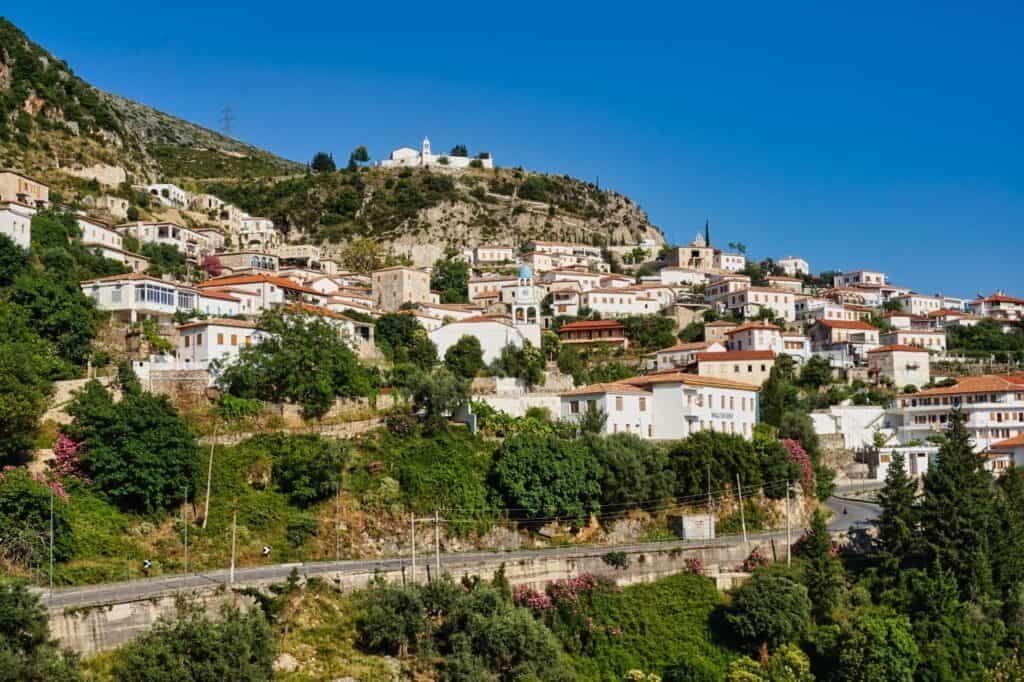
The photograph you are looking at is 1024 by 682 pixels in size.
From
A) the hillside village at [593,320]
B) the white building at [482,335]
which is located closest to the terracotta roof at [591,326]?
the hillside village at [593,320]

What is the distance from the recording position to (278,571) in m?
37.2

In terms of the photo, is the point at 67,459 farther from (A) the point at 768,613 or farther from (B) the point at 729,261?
(B) the point at 729,261

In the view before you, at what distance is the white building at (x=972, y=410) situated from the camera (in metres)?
68.9

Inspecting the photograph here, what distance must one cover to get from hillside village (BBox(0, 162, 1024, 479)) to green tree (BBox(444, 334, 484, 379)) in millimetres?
493

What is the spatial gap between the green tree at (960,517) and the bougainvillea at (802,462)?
6967 mm

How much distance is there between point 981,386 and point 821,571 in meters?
33.2

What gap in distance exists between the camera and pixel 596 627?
39.8m

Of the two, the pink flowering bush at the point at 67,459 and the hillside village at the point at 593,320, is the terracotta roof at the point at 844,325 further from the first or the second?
the pink flowering bush at the point at 67,459

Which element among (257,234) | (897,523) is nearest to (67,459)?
(897,523)

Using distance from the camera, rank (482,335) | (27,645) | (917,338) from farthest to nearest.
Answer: (917,338) → (482,335) → (27,645)

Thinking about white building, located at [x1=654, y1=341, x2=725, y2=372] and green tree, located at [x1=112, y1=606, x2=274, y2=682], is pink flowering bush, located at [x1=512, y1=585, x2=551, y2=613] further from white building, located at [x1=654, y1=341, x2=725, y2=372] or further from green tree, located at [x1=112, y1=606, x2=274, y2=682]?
white building, located at [x1=654, y1=341, x2=725, y2=372]

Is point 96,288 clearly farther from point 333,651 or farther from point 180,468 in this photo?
point 333,651

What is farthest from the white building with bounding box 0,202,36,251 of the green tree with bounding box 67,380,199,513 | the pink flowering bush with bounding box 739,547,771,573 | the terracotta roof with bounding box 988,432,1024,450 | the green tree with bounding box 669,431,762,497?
the terracotta roof with bounding box 988,432,1024,450

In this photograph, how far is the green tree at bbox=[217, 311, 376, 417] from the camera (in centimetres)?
4800
